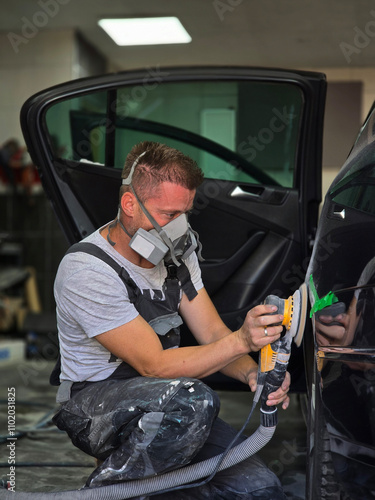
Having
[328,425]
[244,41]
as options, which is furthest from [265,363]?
[244,41]

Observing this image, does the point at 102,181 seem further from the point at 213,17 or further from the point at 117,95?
the point at 213,17

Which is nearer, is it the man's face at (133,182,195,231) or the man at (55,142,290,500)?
the man at (55,142,290,500)

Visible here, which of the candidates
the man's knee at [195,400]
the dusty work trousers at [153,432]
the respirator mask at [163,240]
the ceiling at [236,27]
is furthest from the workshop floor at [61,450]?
the ceiling at [236,27]

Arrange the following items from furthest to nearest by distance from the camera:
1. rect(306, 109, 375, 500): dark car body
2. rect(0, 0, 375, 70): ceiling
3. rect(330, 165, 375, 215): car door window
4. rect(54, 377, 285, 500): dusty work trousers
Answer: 1. rect(0, 0, 375, 70): ceiling
2. rect(54, 377, 285, 500): dusty work trousers
3. rect(330, 165, 375, 215): car door window
4. rect(306, 109, 375, 500): dark car body

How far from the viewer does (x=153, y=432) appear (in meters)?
1.75

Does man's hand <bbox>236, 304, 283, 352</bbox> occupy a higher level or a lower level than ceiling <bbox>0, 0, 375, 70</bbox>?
lower

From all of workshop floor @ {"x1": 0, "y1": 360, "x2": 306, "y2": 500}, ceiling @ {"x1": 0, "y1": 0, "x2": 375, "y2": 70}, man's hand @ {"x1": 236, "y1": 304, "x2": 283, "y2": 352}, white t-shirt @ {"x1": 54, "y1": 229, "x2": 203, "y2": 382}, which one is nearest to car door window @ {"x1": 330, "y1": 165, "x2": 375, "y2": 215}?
man's hand @ {"x1": 236, "y1": 304, "x2": 283, "y2": 352}

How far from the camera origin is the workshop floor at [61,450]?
2.41 metres

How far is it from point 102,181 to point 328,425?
4.42ft

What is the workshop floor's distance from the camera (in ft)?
7.91

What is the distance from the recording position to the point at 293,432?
10.5ft

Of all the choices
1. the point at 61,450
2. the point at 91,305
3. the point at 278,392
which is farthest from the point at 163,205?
the point at 61,450

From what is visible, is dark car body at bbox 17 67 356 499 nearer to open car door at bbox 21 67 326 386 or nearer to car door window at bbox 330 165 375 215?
open car door at bbox 21 67 326 386

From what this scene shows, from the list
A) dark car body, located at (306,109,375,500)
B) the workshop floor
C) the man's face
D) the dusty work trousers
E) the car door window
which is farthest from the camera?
the workshop floor
